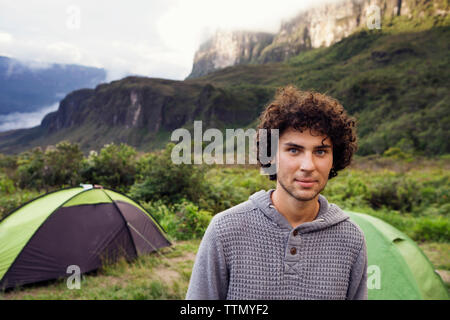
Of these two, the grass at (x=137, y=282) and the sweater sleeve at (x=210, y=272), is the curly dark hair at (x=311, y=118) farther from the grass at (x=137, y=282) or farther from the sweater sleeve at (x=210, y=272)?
the grass at (x=137, y=282)

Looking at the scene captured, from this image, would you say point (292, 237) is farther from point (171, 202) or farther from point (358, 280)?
point (171, 202)

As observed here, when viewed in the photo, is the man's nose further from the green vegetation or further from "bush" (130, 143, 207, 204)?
"bush" (130, 143, 207, 204)

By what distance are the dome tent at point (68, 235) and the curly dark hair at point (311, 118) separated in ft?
14.3

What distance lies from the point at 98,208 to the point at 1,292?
5.72 ft

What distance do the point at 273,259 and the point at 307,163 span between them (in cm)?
46

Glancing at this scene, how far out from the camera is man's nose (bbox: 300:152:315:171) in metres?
1.49

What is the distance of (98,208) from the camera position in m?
5.61

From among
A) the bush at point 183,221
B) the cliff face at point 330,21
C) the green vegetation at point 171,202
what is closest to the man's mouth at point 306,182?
the green vegetation at point 171,202

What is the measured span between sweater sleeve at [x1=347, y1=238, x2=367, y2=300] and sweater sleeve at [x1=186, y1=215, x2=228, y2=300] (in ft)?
2.00

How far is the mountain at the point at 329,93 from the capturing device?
38.8 meters

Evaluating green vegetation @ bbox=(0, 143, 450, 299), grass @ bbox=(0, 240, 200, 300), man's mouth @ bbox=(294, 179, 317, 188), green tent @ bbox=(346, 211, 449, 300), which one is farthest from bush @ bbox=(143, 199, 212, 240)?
man's mouth @ bbox=(294, 179, 317, 188)

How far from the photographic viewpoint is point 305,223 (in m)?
1.51

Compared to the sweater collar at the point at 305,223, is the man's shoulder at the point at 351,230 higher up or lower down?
lower down

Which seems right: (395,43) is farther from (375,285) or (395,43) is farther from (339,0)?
(375,285)
